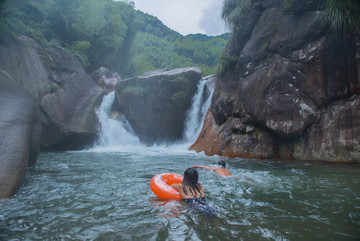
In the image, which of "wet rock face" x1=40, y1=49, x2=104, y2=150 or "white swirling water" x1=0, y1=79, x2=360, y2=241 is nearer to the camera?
"white swirling water" x1=0, y1=79, x2=360, y2=241

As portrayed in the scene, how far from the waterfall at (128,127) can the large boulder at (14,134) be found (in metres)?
7.41

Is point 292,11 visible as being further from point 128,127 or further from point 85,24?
point 85,24

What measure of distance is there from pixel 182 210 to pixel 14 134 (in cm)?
379

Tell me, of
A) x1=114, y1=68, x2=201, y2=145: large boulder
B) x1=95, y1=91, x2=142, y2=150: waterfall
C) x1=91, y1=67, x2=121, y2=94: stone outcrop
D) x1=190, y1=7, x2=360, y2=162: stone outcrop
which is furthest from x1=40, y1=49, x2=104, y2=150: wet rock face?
x1=190, y1=7, x2=360, y2=162: stone outcrop

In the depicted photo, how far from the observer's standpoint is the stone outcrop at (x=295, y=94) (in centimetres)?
704

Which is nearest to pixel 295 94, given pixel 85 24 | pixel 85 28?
pixel 85 28

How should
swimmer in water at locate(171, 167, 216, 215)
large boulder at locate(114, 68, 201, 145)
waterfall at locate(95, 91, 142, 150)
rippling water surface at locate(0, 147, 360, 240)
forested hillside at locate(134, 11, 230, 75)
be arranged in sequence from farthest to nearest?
forested hillside at locate(134, 11, 230, 75) < large boulder at locate(114, 68, 201, 145) < waterfall at locate(95, 91, 142, 150) < swimmer in water at locate(171, 167, 216, 215) < rippling water surface at locate(0, 147, 360, 240)

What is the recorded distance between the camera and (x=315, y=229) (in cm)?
254

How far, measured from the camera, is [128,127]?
15.7m

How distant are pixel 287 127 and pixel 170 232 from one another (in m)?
6.48

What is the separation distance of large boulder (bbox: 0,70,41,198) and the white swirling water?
287 millimetres

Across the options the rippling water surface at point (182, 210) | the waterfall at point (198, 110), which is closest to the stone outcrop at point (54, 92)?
the rippling water surface at point (182, 210)

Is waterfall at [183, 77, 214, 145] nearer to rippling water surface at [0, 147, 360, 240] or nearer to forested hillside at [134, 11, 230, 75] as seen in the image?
rippling water surface at [0, 147, 360, 240]

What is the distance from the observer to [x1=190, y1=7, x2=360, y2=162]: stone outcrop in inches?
277
